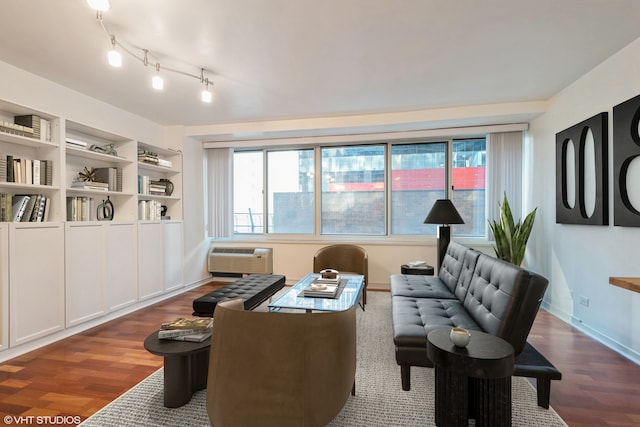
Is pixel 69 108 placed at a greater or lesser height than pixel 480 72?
lesser

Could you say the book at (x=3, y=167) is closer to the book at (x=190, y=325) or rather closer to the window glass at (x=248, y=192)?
the book at (x=190, y=325)

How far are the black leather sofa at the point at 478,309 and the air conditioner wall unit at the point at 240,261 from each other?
2639 mm

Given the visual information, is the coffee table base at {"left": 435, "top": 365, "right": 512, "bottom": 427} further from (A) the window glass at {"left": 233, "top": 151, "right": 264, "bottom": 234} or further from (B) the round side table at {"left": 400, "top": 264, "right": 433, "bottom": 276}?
(A) the window glass at {"left": 233, "top": 151, "right": 264, "bottom": 234}

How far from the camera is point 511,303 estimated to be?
1806mm

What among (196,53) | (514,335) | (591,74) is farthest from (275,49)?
(591,74)

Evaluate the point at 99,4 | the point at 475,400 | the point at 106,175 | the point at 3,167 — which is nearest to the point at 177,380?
the point at 475,400

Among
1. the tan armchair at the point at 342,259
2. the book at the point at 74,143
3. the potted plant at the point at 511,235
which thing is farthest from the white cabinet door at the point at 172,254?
the potted plant at the point at 511,235

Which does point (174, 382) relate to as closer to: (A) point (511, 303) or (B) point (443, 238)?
(A) point (511, 303)

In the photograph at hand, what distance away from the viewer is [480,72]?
297cm

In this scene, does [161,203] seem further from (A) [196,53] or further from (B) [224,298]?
(A) [196,53]

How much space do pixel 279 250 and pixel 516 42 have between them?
13.6 ft

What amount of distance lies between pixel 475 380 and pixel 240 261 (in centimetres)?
419

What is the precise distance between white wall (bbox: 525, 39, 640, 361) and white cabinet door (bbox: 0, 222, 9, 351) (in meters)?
5.19

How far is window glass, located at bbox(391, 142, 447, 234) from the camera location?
4820 mm
